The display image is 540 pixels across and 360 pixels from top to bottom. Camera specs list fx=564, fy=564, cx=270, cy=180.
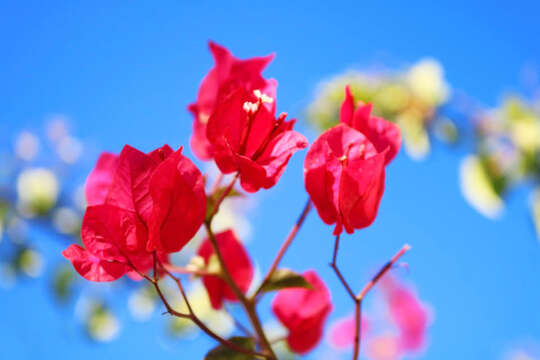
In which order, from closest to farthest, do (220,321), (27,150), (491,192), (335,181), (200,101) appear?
(335,181)
(200,101)
(491,192)
(220,321)
(27,150)

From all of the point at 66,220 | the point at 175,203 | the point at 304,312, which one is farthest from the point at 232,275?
the point at 66,220

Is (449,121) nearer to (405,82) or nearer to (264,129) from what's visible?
(405,82)

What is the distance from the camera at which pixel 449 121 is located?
154cm

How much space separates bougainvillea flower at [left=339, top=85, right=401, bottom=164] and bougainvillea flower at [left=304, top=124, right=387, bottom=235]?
43 mm

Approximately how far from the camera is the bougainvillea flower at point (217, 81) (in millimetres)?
524

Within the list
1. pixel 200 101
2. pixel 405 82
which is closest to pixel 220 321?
pixel 405 82

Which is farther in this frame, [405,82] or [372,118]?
[405,82]

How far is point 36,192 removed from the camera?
1791mm

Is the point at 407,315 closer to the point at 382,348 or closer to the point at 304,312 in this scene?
the point at 382,348

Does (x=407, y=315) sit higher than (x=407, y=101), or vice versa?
(x=407, y=101)

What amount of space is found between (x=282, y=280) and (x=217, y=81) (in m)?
0.20

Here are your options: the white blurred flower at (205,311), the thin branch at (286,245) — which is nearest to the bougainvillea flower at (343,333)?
the thin branch at (286,245)

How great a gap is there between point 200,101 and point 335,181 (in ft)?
0.57

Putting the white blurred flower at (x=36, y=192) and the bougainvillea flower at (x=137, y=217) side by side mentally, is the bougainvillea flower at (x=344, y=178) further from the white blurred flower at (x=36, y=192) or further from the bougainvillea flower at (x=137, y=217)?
the white blurred flower at (x=36, y=192)
